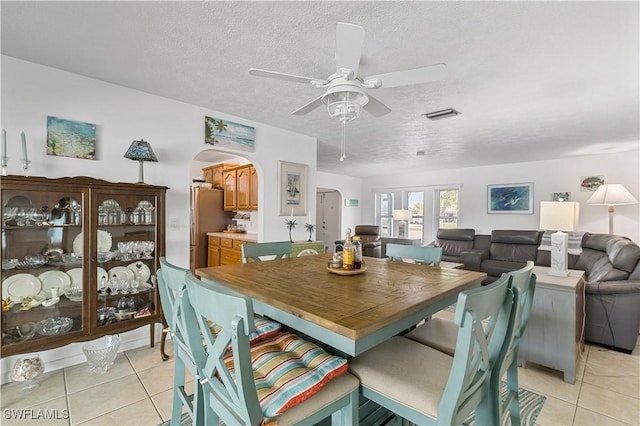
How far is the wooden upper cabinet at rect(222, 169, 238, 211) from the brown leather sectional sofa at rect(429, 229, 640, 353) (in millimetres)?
4373

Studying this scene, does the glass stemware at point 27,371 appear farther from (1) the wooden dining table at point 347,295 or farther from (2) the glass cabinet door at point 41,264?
(1) the wooden dining table at point 347,295

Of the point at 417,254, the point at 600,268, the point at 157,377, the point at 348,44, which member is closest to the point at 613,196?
the point at 600,268

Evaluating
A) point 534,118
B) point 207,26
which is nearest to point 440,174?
point 534,118

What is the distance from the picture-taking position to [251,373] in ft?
2.93

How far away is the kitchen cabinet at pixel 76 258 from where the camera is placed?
2.05 meters

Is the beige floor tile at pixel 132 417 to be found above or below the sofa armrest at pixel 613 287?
below

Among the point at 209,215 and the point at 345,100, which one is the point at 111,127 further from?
the point at 209,215

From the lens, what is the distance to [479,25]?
1730mm

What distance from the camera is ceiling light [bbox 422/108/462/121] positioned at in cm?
316

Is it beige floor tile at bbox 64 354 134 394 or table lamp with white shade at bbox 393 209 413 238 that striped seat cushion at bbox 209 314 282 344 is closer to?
beige floor tile at bbox 64 354 134 394

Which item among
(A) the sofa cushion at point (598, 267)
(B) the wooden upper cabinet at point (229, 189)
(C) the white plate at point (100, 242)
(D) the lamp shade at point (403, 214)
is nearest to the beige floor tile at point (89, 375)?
(C) the white plate at point (100, 242)

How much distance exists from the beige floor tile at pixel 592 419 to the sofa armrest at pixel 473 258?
141 inches

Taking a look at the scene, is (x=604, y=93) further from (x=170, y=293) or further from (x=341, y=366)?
(x=170, y=293)

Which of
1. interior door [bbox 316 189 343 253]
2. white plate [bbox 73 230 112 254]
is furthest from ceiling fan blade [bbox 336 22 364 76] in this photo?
interior door [bbox 316 189 343 253]
